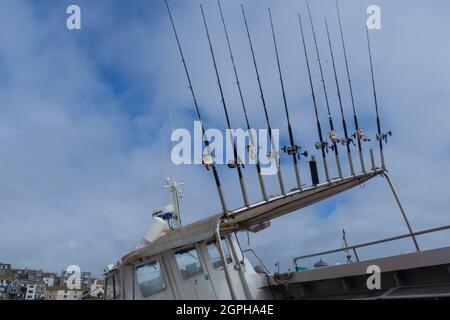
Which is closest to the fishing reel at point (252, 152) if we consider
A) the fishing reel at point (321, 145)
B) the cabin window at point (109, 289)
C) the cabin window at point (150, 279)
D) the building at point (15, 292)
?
the fishing reel at point (321, 145)

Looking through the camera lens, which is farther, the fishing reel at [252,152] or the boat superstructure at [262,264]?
the fishing reel at [252,152]

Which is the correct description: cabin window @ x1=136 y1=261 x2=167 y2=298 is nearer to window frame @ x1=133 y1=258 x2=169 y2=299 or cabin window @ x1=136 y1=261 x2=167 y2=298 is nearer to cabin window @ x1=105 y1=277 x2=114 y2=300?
window frame @ x1=133 y1=258 x2=169 y2=299

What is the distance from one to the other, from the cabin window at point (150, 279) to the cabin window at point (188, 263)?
59 centimetres

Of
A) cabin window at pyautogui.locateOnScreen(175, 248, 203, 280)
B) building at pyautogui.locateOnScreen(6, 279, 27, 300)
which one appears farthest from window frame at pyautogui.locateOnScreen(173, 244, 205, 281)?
building at pyautogui.locateOnScreen(6, 279, 27, 300)

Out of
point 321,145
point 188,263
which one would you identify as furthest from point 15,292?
point 321,145

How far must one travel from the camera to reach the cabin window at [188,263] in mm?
9805

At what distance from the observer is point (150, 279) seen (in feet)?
32.8

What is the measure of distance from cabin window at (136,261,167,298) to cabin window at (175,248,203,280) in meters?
0.59

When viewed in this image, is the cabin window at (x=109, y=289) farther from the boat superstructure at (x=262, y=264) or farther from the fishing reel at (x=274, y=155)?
the fishing reel at (x=274, y=155)
